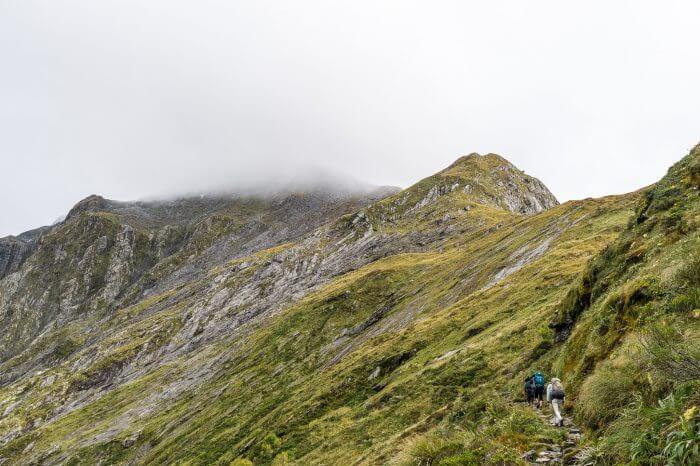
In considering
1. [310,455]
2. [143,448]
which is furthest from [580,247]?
[143,448]

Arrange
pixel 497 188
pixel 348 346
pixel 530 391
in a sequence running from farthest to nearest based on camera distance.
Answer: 1. pixel 497 188
2. pixel 348 346
3. pixel 530 391

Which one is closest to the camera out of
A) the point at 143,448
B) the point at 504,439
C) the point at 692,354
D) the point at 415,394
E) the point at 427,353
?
the point at 692,354

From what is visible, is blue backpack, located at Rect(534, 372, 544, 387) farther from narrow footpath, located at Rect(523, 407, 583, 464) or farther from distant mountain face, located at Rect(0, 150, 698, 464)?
narrow footpath, located at Rect(523, 407, 583, 464)

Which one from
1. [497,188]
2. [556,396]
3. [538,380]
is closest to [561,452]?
[556,396]

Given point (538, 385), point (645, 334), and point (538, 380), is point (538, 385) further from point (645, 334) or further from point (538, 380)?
point (645, 334)

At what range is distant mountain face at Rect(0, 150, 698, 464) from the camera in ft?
91.4

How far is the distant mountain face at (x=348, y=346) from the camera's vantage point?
27.9 metres

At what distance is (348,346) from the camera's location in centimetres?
6588

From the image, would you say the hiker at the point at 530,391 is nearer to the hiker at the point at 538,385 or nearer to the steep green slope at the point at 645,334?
the hiker at the point at 538,385

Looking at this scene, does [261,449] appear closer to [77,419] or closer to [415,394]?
[415,394]

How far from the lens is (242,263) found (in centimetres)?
17825

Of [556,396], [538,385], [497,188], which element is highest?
[497,188]

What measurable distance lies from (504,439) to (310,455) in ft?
74.7

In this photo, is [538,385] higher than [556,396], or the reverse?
[556,396]
